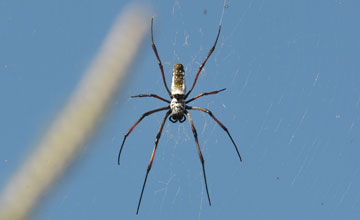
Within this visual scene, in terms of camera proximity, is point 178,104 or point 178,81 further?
point 178,104

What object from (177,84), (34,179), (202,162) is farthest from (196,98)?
(34,179)

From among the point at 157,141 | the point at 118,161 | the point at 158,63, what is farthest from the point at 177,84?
the point at 118,161

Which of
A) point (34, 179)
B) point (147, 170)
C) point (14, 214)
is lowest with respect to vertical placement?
point (14, 214)

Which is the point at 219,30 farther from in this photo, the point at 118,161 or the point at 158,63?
the point at 118,161

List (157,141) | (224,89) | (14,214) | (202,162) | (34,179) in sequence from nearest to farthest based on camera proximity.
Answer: (14,214)
(34,179)
(224,89)
(202,162)
(157,141)

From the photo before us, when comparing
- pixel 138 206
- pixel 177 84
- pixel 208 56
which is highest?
pixel 208 56

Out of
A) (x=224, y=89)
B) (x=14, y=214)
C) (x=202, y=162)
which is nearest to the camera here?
(x=14, y=214)

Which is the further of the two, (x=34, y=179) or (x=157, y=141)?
(x=157, y=141)

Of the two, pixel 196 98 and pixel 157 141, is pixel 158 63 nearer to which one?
pixel 196 98

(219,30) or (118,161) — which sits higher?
(219,30)
